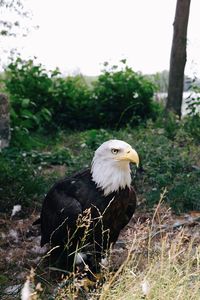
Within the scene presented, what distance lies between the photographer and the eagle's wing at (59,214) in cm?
480

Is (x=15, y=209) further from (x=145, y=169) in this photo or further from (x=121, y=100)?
(x=121, y=100)

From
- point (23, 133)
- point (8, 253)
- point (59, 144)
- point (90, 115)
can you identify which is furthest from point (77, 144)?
point (8, 253)

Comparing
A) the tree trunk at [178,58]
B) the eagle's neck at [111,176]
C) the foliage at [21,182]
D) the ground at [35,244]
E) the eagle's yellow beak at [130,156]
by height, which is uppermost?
the tree trunk at [178,58]

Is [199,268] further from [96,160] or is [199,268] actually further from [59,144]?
[59,144]

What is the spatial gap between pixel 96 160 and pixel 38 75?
7.40m

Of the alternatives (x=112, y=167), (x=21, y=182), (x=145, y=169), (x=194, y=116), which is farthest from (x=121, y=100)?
(x=112, y=167)

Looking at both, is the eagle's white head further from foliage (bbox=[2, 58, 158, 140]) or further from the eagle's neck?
foliage (bbox=[2, 58, 158, 140])

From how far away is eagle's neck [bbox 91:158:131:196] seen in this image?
189 inches

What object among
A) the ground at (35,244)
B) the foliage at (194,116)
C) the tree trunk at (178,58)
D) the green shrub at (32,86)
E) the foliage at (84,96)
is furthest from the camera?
the foliage at (84,96)

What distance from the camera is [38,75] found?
1210cm

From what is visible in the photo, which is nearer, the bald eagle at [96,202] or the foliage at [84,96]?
the bald eagle at [96,202]

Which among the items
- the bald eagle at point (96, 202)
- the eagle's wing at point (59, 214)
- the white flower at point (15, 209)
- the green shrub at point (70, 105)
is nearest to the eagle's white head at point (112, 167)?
the bald eagle at point (96, 202)

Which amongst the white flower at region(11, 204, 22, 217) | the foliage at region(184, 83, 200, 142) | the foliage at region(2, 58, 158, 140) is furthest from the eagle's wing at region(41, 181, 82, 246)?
the foliage at region(2, 58, 158, 140)

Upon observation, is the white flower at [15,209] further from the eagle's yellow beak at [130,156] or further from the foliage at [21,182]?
the eagle's yellow beak at [130,156]
